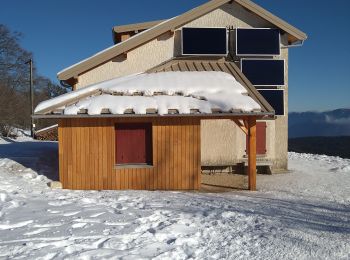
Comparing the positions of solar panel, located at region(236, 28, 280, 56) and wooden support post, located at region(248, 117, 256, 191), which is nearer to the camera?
wooden support post, located at region(248, 117, 256, 191)

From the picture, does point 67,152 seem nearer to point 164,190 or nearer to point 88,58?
point 164,190

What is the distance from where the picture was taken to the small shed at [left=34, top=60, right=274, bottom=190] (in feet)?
35.6

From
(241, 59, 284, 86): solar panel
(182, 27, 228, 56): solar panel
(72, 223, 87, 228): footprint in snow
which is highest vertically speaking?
(182, 27, 228, 56): solar panel

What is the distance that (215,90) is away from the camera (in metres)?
12.1

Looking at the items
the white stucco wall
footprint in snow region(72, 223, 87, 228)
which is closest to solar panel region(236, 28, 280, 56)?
the white stucco wall

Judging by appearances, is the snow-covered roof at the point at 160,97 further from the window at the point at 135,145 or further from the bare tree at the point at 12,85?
the bare tree at the point at 12,85

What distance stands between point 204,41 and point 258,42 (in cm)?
213

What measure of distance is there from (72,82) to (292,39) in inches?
350

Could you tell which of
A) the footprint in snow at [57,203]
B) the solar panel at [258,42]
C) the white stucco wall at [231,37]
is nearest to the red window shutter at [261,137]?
the white stucco wall at [231,37]

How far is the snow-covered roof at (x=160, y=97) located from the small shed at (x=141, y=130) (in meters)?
0.03

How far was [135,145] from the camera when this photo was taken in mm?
11602

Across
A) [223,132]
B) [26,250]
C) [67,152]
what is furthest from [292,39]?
[26,250]

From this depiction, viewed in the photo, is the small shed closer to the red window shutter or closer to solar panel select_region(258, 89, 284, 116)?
solar panel select_region(258, 89, 284, 116)

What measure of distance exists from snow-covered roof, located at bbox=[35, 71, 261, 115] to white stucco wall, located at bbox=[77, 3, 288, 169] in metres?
1.60
